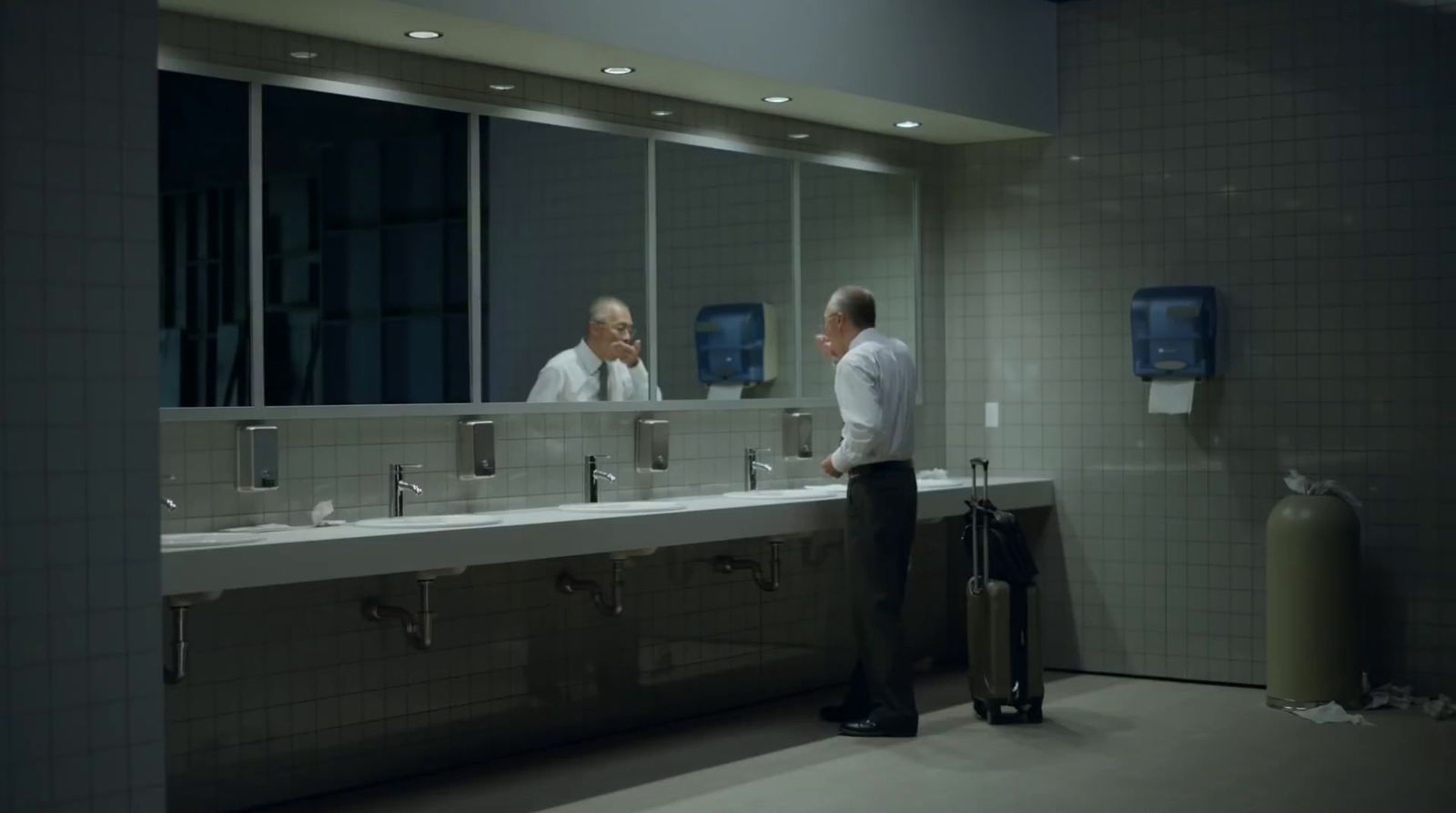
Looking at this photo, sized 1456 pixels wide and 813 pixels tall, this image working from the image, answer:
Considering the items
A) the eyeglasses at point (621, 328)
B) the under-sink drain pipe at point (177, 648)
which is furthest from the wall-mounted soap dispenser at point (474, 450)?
the under-sink drain pipe at point (177, 648)

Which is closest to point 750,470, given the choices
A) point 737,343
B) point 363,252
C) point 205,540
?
point 737,343

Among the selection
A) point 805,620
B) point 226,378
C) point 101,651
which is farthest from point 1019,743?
point 101,651

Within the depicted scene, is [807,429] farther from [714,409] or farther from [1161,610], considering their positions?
[1161,610]

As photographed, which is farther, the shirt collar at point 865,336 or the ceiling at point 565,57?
the shirt collar at point 865,336

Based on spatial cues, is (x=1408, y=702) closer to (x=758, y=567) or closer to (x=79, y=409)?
(x=758, y=567)

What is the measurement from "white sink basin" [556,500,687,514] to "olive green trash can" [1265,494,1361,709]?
2.45m

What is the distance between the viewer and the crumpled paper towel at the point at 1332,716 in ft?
20.7

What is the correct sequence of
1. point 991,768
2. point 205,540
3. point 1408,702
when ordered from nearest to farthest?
point 205,540, point 991,768, point 1408,702

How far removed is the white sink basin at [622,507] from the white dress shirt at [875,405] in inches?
25.5

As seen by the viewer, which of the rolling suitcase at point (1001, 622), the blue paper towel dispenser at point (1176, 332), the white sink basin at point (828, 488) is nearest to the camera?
the rolling suitcase at point (1001, 622)

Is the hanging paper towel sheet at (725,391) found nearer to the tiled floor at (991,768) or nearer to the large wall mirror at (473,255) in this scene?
the large wall mirror at (473,255)

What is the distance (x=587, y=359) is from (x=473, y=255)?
668 mm

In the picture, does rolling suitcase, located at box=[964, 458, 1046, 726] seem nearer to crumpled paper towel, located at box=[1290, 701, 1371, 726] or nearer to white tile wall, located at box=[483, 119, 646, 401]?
crumpled paper towel, located at box=[1290, 701, 1371, 726]

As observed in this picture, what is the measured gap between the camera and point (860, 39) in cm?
647
